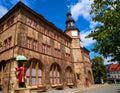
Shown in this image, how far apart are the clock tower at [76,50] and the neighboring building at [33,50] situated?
97.4 inches

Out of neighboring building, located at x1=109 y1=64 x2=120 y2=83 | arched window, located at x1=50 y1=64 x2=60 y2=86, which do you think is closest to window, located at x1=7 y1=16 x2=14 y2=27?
arched window, located at x1=50 y1=64 x2=60 y2=86

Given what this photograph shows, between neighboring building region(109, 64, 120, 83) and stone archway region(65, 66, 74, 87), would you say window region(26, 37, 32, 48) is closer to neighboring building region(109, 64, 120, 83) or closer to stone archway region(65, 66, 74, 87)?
stone archway region(65, 66, 74, 87)

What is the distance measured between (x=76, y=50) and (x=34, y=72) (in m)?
16.5

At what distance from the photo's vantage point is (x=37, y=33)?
22.5 meters

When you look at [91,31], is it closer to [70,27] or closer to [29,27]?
[29,27]

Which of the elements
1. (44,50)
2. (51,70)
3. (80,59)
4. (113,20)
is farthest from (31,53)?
(80,59)

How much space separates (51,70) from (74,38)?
44.8 feet

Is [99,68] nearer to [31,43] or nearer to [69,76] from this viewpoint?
[69,76]

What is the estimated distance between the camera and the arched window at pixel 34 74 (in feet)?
63.3

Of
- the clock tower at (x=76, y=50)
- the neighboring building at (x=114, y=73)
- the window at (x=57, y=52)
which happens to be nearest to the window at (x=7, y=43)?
the window at (x=57, y=52)

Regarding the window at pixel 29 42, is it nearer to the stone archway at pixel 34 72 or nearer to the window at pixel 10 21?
the stone archway at pixel 34 72

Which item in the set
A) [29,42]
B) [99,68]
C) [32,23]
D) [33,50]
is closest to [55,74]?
[33,50]

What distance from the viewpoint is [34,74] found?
2041 cm

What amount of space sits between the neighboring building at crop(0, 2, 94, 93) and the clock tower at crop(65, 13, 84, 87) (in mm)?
2473
